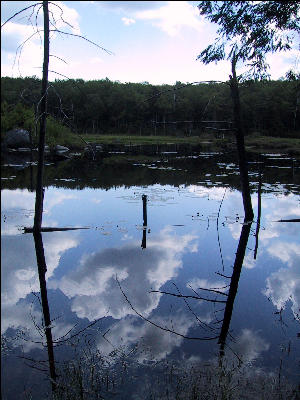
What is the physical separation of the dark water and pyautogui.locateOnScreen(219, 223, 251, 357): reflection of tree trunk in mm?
62

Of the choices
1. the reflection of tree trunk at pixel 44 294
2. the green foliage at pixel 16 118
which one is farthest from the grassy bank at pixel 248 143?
the reflection of tree trunk at pixel 44 294

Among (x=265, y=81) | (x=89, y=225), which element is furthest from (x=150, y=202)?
(x=265, y=81)

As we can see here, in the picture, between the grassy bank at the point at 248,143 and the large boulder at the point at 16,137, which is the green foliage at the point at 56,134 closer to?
the grassy bank at the point at 248,143

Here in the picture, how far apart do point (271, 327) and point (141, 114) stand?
116760mm

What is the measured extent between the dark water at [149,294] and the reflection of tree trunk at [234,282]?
0.06 m

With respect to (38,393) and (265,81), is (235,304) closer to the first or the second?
(38,393)

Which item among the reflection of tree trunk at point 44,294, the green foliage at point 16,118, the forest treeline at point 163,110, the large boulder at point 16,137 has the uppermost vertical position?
the forest treeline at point 163,110

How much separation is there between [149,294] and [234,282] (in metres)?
2.98

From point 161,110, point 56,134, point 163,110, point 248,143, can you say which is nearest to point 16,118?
point 56,134

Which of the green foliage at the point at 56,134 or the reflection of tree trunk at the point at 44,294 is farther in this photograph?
the green foliage at the point at 56,134

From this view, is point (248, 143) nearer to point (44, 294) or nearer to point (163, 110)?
point (163, 110)

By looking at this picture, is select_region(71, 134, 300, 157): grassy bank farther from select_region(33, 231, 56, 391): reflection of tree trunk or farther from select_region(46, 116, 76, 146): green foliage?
select_region(33, 231, 56, 391): reflection of tree trunk

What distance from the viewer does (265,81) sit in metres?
18.2

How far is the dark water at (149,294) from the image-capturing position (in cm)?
776
